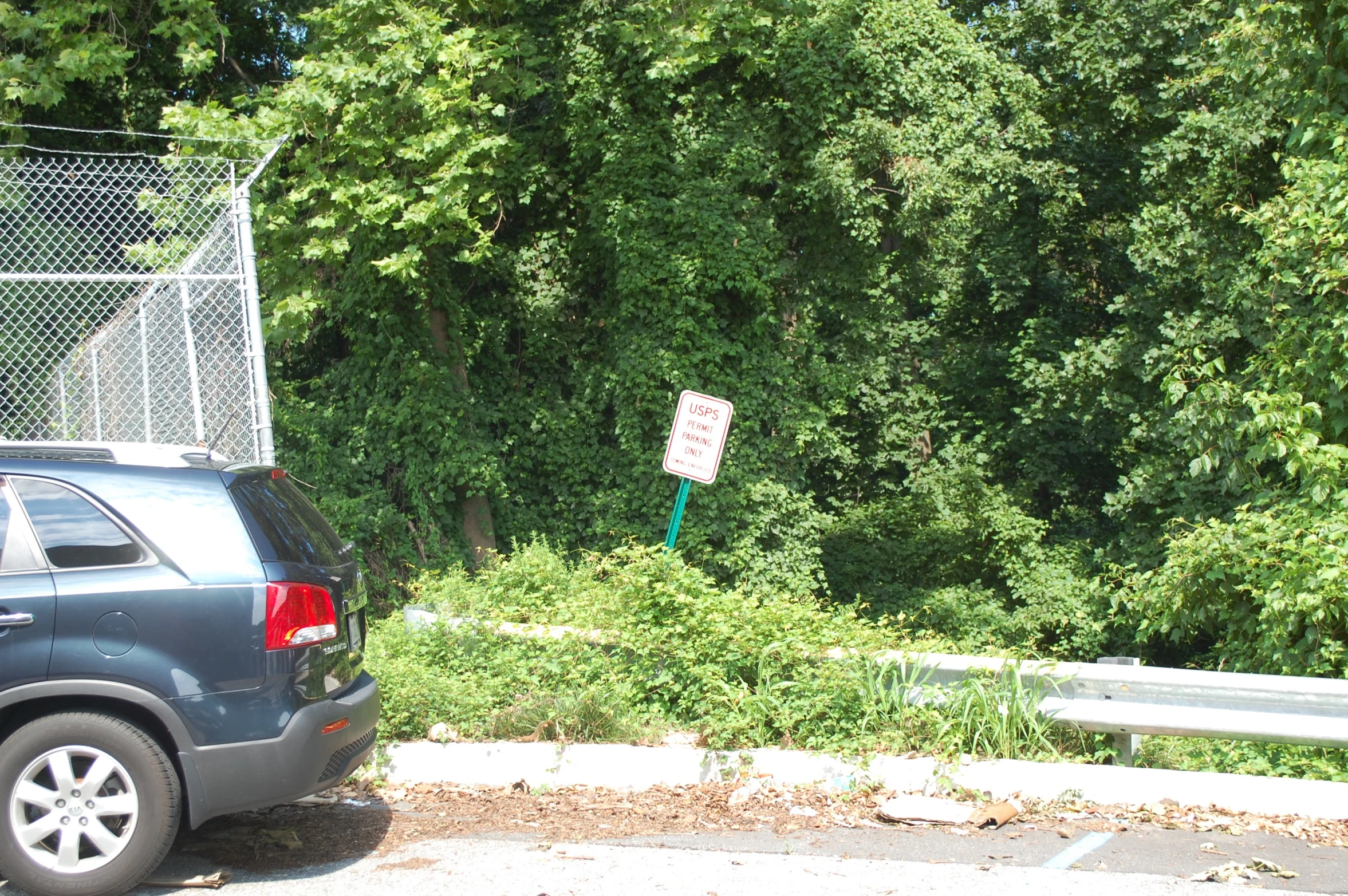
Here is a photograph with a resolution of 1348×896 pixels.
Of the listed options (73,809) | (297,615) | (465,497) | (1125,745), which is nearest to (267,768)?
(297,615)

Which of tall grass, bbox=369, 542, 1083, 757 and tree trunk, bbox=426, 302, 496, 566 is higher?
tree trunk, bbox=426, 302, 496, 566

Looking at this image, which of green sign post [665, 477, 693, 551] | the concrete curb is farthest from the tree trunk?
the concrete curb

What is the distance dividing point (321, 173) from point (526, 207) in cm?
337

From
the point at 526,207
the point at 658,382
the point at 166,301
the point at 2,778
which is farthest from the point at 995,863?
the point at 526,207

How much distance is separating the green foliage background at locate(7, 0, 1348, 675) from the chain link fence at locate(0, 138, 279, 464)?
1.90 metres

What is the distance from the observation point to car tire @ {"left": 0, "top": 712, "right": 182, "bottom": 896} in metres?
4.17

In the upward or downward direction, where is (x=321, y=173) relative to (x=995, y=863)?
upward

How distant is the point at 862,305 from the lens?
14.0 metres

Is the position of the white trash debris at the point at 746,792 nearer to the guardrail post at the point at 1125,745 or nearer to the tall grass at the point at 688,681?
the tall grass at the point at 688,681

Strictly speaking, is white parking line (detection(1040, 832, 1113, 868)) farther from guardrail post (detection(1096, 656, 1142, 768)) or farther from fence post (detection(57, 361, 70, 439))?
fence post (detection(57, 361, 70, 439))

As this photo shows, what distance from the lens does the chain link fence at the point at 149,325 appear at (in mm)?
6828

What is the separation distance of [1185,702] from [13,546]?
18.5ft

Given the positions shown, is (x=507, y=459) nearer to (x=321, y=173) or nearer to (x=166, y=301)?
(x=321, y=173)

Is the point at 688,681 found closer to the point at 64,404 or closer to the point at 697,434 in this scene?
the point at 697,434
